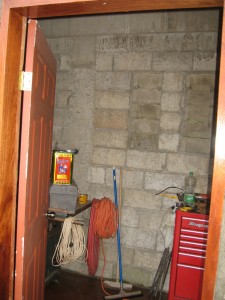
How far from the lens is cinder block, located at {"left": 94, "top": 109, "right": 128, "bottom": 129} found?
2.95 metres

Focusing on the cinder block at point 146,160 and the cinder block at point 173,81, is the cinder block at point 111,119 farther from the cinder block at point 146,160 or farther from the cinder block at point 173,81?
the cinder block at point 173,81

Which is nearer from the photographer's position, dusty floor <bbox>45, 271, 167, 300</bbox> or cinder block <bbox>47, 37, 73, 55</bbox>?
dusty floor <bbox>45, 271, 167, 300</bbox>

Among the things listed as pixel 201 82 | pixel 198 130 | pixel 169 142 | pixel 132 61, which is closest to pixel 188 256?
pixel 169 142

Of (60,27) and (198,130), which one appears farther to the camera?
(60,27)

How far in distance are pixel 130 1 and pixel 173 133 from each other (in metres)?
1.90

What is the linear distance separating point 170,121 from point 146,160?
1.69 ft

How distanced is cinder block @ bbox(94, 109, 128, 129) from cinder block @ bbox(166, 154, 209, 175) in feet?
2.18

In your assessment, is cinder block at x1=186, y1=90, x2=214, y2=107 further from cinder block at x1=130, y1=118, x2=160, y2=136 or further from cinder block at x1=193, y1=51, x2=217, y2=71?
cinder block at x1=130, y1=118, x2=160, y2=136

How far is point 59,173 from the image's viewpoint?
8.09ft

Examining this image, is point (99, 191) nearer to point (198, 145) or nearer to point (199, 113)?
point (198, 145)

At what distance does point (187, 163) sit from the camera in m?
2.82

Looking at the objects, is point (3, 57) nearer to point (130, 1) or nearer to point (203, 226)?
point (130, 1)

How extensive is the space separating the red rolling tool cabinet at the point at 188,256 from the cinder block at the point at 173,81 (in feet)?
4.40

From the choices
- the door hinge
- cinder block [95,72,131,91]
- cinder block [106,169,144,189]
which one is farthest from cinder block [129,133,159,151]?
the door hinge
